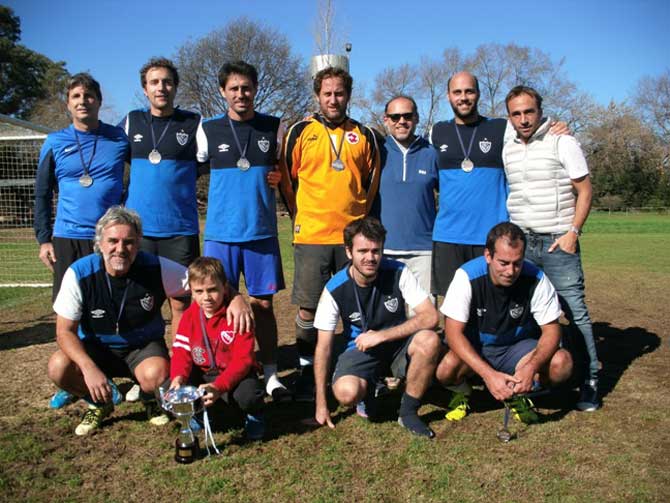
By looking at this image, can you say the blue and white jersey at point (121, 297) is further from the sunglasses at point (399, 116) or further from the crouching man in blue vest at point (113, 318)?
the sunglasses at point (399, 116)

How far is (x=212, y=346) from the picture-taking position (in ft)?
13.0

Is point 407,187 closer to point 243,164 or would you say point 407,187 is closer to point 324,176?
point 324,176

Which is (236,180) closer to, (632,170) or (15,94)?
(15,94)

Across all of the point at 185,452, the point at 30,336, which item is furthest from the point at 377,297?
the point at 30,336

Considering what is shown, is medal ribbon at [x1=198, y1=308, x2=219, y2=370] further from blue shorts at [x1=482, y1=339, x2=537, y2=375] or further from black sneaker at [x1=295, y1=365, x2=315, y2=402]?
blue shorts at [x1=482, y1=339, x2=537, y2=375]

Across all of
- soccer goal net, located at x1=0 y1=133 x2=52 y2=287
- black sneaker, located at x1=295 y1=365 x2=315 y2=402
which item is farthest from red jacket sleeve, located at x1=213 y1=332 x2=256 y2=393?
soccer goal net, located at x1=0 y1=133 x2=52 y2=287

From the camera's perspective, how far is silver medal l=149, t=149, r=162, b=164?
4.68m

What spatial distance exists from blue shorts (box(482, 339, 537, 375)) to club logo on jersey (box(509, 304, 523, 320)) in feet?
0.73

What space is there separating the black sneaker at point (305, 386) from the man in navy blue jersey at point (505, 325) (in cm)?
109

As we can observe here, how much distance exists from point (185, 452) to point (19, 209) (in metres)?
15.9

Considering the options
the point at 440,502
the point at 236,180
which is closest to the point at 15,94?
the point at 236,180

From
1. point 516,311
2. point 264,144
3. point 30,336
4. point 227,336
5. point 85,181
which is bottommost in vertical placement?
point 30,336

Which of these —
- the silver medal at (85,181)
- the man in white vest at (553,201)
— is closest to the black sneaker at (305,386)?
the man in white vest at (553,201)

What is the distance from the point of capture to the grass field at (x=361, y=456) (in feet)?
10.5
